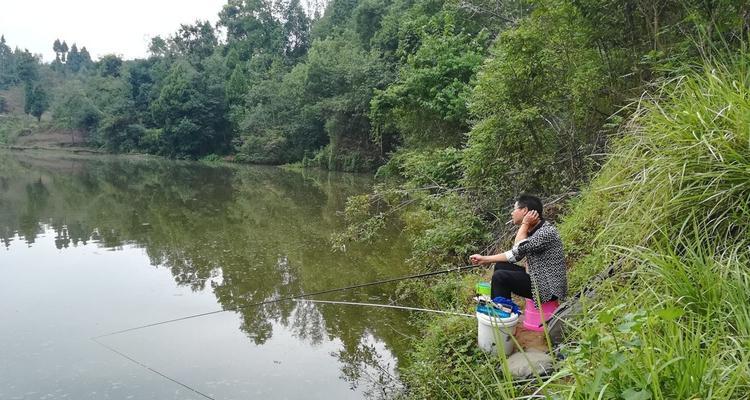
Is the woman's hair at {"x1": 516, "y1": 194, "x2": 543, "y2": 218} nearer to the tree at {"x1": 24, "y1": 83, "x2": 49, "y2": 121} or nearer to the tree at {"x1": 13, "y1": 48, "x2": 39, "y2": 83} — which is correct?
the tree at {"x1": 24, "y1": 83, "x2": 49, "y2": 121}

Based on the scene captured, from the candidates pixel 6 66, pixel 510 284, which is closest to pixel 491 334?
pixel 510 284

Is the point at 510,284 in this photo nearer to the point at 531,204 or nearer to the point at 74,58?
the point at 531,204

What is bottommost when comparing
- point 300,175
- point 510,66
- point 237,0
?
point 300,175

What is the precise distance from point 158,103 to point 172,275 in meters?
35.0

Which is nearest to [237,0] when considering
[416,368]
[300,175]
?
[300,175]

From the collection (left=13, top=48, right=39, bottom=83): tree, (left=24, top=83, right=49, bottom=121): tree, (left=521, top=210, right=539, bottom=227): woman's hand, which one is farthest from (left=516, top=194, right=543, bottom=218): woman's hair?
(left=13, top=48, right=39, bottom=83): tree

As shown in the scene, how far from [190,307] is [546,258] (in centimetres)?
501

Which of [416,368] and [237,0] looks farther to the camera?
[237,0]

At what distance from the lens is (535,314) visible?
11.9 ft

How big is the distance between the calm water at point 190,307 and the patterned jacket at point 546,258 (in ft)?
5.71

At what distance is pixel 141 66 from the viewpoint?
4519cm

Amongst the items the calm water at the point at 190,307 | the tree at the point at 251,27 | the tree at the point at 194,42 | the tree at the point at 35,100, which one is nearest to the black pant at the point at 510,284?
the calm water at the point at 190,307

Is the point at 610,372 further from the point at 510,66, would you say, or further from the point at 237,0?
the point at 237,0

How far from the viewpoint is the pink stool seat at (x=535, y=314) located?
11.7 feet
